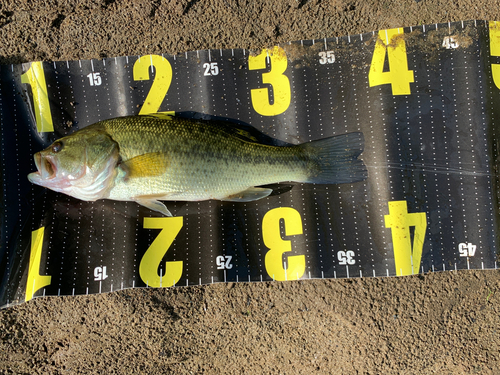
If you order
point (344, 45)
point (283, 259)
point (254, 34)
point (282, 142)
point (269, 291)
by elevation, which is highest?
point (254, 34)

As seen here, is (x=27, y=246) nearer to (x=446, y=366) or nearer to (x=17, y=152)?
(x=17, y=152)

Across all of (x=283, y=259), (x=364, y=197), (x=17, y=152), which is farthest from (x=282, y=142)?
(x=17, y=152)

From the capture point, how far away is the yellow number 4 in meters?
3.07

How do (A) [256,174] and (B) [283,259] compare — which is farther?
(B) [283,259]

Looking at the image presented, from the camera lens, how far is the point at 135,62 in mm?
3160

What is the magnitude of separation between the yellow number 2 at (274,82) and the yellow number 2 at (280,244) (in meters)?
1.11

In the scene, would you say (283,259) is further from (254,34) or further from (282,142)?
(254,34)

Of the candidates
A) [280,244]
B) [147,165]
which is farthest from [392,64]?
[147,165]

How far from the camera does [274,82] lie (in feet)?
10.3

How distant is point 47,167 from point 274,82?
8.01 ft

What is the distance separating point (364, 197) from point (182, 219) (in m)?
1.98

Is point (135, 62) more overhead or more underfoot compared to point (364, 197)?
more overhead

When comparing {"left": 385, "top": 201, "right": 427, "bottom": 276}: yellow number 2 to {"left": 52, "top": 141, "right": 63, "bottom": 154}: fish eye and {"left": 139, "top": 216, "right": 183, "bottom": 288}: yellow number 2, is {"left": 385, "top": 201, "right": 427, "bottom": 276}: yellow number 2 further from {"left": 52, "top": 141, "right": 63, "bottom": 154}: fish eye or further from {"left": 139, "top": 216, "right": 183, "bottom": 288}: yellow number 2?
{"left": 52, "top": 141, "right": 63, "bottom": 154}: fish eye

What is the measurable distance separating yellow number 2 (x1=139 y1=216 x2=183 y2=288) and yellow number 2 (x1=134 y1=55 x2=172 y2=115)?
4.04ft
